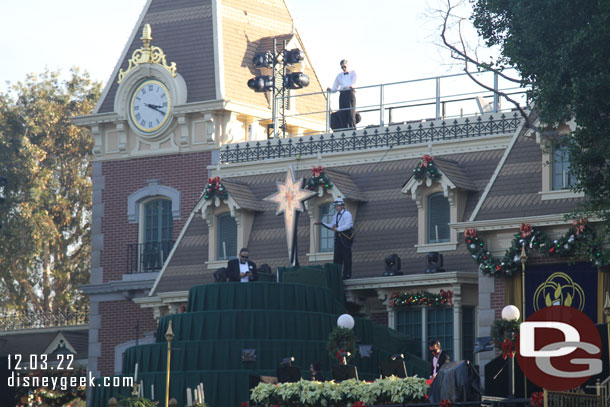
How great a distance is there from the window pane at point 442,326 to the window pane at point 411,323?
0.31m

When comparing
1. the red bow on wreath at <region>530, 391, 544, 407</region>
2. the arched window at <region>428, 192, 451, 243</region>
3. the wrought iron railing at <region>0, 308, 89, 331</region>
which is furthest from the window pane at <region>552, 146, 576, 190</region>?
the wrought iron railing at <region>0, 308, 89, 331</region>

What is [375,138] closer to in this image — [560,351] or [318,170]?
[318,170]

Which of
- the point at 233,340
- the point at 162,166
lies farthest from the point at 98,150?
the point at 233,340

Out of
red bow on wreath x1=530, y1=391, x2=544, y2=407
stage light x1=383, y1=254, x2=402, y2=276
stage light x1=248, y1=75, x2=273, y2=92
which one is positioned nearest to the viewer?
red bow on wreath x1=530, y1=391, x2=544, y2=407

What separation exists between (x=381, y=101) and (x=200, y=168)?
560cm

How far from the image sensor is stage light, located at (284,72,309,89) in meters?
38.5

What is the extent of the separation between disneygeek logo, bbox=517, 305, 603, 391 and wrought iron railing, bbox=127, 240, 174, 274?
55.3 feet

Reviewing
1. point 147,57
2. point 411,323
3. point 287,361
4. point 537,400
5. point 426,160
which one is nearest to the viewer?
point 537,400

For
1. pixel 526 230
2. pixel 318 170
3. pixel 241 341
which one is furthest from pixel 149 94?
pixel 526 230

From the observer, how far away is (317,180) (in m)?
34.2

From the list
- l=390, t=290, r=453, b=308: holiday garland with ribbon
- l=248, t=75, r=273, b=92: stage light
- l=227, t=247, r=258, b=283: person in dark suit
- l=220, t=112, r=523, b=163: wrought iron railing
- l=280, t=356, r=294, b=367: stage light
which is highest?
l=248, t=75, r=273, b=92: stage light

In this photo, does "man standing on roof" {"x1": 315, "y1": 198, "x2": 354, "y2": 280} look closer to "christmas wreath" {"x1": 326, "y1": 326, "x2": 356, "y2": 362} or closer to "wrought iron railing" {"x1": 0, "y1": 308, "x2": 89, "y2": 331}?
"christmas wreath" {"x1": 326, "y1": 326, "x2": 356, "y2": 362}

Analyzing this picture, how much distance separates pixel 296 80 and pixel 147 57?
4385 millimetres

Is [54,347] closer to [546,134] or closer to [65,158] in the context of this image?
[65,158]
